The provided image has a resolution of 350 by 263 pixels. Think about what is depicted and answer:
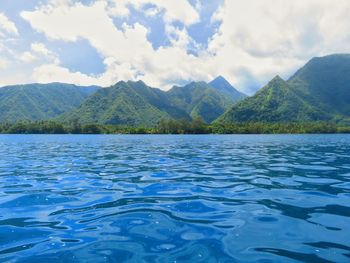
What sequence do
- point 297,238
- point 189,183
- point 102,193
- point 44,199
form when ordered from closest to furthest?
point 297,238
point 44,199
point 102,193
point 189,183

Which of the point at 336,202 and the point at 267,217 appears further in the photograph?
the point at 336,202

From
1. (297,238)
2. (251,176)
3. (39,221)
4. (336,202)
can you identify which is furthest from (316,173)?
(39,221)

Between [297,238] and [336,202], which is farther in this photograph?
[336,202]

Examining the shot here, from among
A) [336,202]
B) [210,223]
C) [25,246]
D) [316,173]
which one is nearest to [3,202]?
[25,246]

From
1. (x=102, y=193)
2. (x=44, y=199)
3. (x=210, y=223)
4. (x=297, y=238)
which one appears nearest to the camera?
(x=297, y=238)

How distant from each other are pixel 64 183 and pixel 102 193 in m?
4.50

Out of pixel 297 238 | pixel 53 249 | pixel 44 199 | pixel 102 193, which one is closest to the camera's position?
pixel 53 249

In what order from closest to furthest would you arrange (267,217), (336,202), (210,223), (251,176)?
(210,223), (267,217), (336,202), (251,176)

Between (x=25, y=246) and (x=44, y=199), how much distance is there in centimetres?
626

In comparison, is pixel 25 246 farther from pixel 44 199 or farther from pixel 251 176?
pixel 251 176

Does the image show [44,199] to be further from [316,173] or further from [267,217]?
[316,173]

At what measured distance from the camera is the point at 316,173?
22578 millimetres

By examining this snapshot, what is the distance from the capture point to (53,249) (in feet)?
26.7

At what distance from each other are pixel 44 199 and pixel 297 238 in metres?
11.4
